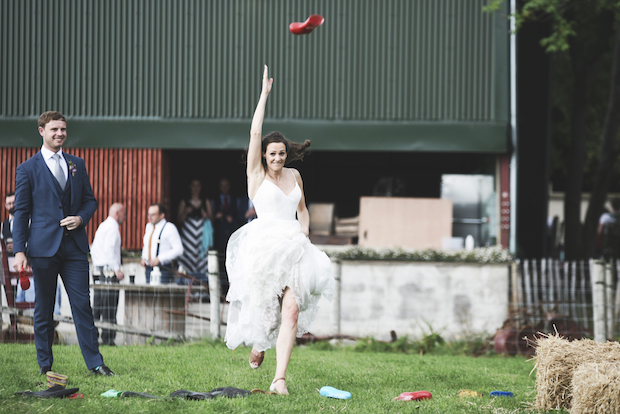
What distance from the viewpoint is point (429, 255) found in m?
11.8

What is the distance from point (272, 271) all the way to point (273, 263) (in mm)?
68

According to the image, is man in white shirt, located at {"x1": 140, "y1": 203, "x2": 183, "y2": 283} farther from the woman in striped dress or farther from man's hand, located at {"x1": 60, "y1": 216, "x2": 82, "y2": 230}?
man's hand, located at {"x1": 60, "y1": 216, "x2": 82, "y2": 230}

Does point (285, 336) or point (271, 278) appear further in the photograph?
point (271, 278)

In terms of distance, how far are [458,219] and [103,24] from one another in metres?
7.43

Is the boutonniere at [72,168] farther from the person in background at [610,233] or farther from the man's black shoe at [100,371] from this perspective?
Result: the person in background at [610,233]

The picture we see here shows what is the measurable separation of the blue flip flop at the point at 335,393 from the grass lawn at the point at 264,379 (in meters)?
0.08

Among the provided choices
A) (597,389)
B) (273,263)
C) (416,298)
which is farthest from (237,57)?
(597,389)

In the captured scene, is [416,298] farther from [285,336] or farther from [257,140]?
[257,140]

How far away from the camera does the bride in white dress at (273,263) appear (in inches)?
231

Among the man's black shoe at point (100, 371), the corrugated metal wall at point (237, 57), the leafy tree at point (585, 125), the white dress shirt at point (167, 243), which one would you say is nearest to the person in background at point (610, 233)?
the leafy tree at point (585, 125)

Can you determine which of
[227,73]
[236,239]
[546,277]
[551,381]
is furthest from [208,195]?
[551,381]

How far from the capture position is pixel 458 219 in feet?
45.2

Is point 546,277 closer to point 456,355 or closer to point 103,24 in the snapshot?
point 456,355

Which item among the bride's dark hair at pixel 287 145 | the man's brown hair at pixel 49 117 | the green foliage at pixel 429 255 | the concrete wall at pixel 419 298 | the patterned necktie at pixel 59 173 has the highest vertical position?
the man's brown hair at pixel 49 117
